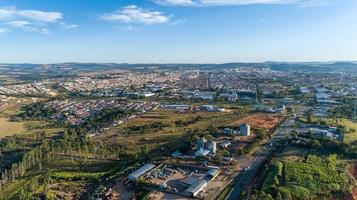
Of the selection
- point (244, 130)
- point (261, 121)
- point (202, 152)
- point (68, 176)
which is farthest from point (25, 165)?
point (261, 121)

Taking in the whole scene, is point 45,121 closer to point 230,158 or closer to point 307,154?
point 230,158

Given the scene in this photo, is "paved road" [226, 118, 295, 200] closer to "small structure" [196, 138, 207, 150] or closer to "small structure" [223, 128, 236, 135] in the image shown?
"small structure" [223, 128, 236, 135]

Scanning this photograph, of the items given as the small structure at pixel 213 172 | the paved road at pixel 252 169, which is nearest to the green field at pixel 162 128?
the paved road at pixel 252 169

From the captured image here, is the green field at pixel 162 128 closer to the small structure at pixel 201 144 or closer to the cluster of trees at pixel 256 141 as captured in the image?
the small structure at pixel 201 144

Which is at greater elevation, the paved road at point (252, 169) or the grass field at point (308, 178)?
the grass field at point (308, 178)

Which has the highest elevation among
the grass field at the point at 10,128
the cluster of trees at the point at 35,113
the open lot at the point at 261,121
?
the open lot at the point at 261,121
